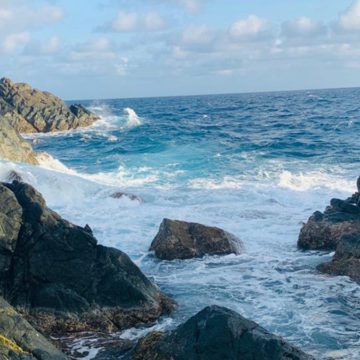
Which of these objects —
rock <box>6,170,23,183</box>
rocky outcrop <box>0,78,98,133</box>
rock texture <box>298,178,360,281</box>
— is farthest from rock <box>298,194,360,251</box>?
rocky outcrop <box>0,78,98,133</box>

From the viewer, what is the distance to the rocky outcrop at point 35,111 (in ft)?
187

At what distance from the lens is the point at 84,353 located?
8438 mm

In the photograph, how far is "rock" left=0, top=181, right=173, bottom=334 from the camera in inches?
383

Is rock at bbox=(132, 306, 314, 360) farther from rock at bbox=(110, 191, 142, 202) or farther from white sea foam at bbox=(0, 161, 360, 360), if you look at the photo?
rock at bbox=(110, 191, 142, 202)

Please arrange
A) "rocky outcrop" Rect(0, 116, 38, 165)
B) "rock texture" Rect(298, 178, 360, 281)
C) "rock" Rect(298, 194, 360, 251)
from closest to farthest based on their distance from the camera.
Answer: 1. "rock texture" Rect(298, 178, 360, 281)
2. "rock" Rect(298, 194, 360, 251)
3. "rocky outcrop" Rect(0, 116, 38, 165)

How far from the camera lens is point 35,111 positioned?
59.9 metres

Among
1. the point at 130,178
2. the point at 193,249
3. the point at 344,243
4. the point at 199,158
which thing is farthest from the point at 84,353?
the point at 199,158

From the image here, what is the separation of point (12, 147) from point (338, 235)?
1978 cm

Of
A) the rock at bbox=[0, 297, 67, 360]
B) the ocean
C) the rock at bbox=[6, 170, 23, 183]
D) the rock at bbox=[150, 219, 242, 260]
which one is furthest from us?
the rock at bbox=[6, 170, 23, 183]

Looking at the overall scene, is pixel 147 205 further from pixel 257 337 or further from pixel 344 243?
pixel 257 337

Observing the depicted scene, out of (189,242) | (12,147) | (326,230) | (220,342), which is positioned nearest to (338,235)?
(326,230)

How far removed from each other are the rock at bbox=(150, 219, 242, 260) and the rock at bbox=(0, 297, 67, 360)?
7252mm

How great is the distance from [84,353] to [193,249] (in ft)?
20.2

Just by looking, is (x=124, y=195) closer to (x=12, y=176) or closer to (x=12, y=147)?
(x=12, y=176)
